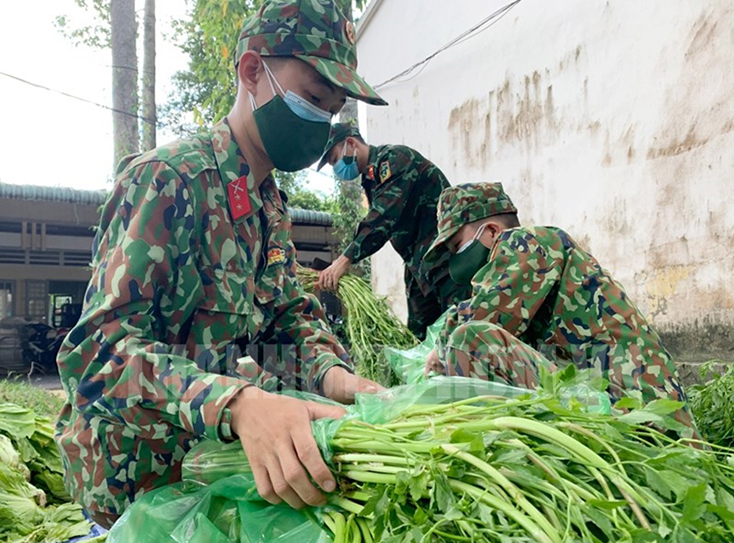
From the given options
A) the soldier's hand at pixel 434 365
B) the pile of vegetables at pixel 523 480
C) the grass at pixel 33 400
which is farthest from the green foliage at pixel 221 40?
the pile of vegetables at pixel 523 480

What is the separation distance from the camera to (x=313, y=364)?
5.51 feet

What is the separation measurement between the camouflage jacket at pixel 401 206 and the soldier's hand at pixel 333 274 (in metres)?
0.07

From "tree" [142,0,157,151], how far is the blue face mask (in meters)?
3.29

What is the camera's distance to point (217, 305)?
1479 mm

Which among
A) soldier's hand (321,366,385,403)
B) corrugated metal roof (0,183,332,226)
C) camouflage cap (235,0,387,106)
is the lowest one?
soldier's hand (321,366,385,403)

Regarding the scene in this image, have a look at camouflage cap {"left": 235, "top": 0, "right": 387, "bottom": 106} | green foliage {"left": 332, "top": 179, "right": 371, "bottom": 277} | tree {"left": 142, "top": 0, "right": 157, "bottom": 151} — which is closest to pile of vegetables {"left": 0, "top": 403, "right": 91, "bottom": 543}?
camouflage cap {"left": 235, "top": 0, "right": 387, "bottom": 106}

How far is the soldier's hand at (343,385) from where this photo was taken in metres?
1.52

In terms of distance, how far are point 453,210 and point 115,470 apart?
5.74ft

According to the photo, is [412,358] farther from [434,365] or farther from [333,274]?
[333,274]

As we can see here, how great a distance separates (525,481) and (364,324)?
3367mm

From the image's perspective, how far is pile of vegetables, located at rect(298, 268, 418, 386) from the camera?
4.00m

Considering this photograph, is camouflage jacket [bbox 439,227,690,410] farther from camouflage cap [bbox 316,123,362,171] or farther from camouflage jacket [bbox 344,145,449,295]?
camouflage cap [bbox 316,123,362,171]

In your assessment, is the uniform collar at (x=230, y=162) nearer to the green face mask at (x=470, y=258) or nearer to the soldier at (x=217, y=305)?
the soldier at (x=217, y=305)

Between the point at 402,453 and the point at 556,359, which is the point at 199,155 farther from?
the point at 556,359
